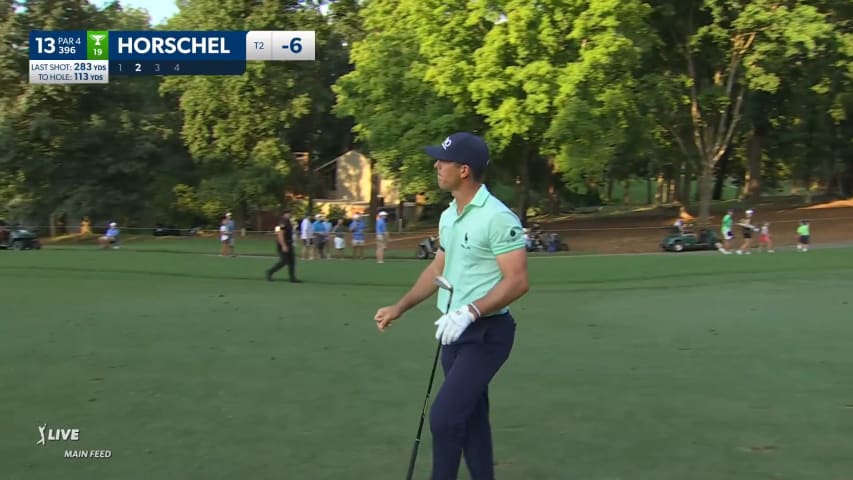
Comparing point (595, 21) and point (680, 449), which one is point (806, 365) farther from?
point (595, 21)

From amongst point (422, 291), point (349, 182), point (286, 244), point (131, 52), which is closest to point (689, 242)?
point (286, 244)

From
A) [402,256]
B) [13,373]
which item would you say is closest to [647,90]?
[402,256]

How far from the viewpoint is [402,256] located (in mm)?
32781

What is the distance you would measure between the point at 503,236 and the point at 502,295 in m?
0.29

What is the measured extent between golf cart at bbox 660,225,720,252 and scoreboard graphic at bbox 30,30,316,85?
2049 cm

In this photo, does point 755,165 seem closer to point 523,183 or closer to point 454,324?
point 523,183

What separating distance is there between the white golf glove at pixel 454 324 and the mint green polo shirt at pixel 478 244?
3.4 inches

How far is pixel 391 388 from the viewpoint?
7.31 meters

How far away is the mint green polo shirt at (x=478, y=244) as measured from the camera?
13.1ft

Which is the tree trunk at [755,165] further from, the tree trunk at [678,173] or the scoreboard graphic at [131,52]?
the scoreboard graphic at [131,52]

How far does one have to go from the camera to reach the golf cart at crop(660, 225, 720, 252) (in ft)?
114

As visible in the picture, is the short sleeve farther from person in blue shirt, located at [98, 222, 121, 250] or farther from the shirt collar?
person in blue shirt, located at [98, 222, 121, 250]

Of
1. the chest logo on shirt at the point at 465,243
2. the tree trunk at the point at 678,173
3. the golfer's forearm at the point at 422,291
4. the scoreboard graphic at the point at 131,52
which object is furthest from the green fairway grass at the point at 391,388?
the tree trunk at the point at 678,173

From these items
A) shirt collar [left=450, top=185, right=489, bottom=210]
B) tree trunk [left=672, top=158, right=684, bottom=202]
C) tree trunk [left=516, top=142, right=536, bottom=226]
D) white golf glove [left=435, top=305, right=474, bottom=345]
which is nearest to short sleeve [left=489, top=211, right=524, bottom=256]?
shirt collar [left=450, top=185, right=489, bottom=210]
